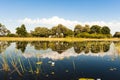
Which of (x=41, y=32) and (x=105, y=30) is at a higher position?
(x=105, y=30)

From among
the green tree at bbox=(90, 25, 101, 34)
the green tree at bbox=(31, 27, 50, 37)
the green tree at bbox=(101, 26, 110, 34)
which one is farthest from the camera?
the green tree at bbox=(90, 25, 101, 34)

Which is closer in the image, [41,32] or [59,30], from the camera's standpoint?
→ [41,32]

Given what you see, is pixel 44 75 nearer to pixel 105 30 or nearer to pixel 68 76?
pixel 68 76

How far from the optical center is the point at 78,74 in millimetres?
13281

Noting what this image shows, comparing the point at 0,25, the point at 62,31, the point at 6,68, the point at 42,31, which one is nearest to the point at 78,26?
the point at 62,31

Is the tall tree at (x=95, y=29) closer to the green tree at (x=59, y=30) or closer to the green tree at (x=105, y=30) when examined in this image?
the green tree at (x=105, y=30)

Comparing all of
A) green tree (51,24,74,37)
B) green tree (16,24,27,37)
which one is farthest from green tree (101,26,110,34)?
green tree (16,24,27,37)

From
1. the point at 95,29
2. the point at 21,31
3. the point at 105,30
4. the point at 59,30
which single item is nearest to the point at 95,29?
the point at 95,29

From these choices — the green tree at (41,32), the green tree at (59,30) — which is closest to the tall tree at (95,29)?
the green tree at (59,30)

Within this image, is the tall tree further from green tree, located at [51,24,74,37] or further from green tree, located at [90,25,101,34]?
green tree, located at [51,24,74,37]

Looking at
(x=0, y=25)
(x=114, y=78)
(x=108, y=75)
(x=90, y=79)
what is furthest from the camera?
(x=0, y=25)

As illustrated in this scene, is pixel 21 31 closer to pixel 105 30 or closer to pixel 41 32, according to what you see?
pixel 41 32

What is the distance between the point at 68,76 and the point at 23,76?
269 cm

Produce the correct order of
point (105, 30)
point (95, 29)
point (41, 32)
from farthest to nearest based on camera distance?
point (95, 29) < point (105, 30) < point (41, 32)
